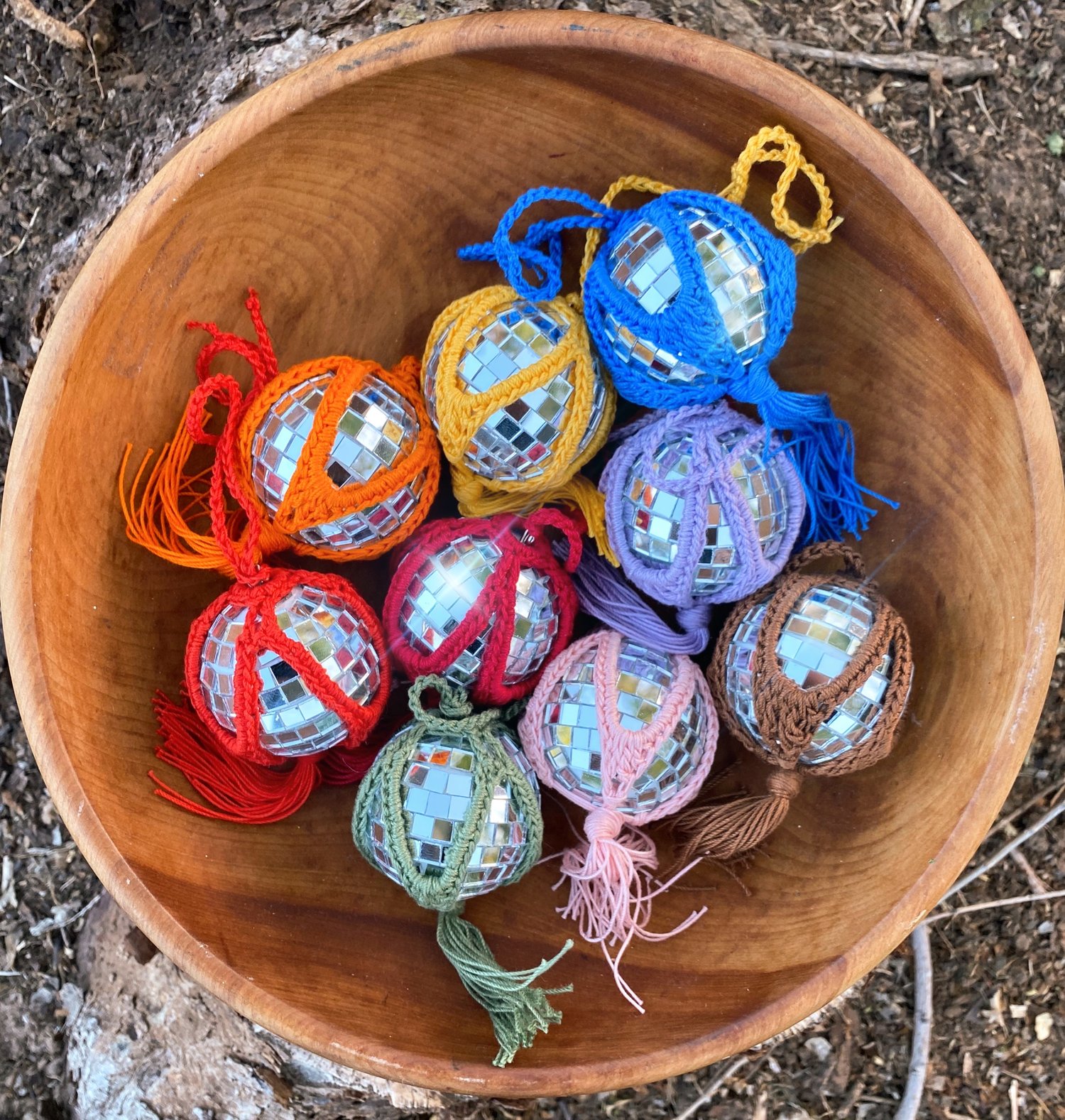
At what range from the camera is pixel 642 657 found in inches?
53.0

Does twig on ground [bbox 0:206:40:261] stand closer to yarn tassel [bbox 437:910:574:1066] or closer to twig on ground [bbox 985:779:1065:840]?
yarn tassel [bbox 437:910:574:1066]

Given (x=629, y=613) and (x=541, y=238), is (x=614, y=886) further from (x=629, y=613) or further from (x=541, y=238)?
(x=541, y=238)

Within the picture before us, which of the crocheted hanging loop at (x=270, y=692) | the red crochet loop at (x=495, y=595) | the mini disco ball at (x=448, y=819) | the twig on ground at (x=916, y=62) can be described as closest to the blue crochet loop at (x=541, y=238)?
the red crochet loop at (x=495, y=595)

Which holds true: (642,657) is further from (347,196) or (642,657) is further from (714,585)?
(347,196)

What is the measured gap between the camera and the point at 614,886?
1376 millimetres

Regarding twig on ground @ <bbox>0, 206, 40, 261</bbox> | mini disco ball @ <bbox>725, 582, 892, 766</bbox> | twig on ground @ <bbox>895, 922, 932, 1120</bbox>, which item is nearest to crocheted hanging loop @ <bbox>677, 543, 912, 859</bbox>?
mini disco ball @ <bbox>725, 582, 892, 766</bbox>

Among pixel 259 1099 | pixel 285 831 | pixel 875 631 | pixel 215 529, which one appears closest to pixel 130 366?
pixel 215 529

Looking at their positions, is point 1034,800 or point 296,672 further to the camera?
point 1034,800

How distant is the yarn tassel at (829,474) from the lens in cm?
142

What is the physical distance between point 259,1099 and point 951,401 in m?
1.36

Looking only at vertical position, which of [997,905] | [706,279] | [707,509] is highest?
[706,279]

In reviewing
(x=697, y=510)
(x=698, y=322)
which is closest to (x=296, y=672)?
(x=697, y=510)

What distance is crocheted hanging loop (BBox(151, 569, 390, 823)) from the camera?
126 centimetres

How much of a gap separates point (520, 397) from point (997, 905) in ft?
4.01
